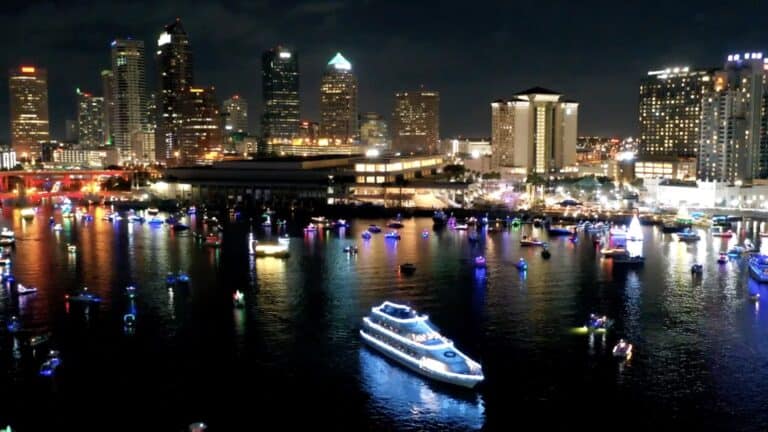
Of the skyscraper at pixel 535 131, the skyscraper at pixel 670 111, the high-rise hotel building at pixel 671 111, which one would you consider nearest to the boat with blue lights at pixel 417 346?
the skyscraper at pixel 535 131

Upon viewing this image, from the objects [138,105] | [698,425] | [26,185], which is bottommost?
[698,425]

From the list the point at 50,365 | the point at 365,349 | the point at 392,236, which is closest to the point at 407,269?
the point at 365,349

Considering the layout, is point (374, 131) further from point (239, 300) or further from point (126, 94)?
point (239, 300)

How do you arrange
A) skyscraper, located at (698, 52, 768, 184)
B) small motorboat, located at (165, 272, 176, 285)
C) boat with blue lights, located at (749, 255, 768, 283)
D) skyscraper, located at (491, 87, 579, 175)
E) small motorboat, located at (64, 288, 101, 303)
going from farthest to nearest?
1. skyscraper, located at (491, 87, 579, 175)
2. skyscraper, located at (698, 52, 768, 184)
3. boat with blue lights, located at (749, 255, 768, 283)
4. small motorboat, located at (165, 272, 176, 285)
5. small motorboat, located at (64, 288, 101, 303)

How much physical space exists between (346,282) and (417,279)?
2.26 m

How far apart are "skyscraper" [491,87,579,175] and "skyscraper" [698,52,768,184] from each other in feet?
58.2

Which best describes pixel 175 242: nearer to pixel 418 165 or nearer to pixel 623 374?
pixel 623 374

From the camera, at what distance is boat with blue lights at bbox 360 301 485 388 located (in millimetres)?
13867

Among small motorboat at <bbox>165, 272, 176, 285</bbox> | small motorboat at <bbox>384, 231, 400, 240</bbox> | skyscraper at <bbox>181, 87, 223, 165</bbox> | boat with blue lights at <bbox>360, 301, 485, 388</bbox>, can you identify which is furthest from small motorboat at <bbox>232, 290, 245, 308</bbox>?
skyscraper at <bbox>181, 87, 223, 165</bbox>

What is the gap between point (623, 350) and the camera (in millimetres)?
15430

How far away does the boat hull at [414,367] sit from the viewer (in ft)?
44.9

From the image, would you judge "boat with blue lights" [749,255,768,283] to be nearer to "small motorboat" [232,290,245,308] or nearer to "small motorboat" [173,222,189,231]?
"small motorboat" [232,290,245,308]

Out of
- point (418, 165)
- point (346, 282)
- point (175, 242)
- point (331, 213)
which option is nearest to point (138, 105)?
point (418, 165)

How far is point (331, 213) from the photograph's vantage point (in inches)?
1813
